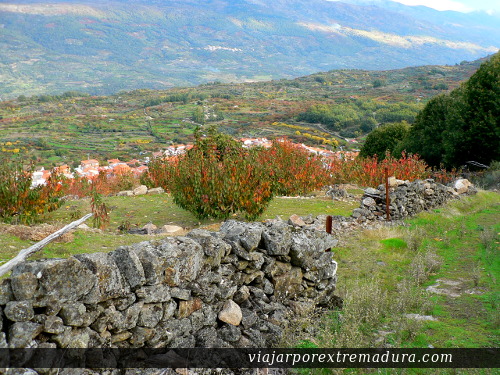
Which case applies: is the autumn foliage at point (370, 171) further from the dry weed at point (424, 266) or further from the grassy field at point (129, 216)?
the dry weed at point (424, 266)

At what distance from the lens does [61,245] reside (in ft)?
25.3

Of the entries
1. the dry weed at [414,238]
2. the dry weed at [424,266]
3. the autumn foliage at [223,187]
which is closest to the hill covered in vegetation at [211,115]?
the autumn foliage at [223,187]

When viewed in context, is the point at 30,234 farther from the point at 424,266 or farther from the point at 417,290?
the point at 424,266

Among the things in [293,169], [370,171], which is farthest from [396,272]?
[370,171]

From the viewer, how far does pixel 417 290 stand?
25.2ft

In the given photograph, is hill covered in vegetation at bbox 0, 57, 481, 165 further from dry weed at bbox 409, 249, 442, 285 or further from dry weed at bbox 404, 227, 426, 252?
dry weed at bbox 409, 249, 442, 285

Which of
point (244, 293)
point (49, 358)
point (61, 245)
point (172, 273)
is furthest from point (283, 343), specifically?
point (61, 245)

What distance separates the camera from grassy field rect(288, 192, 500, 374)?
19.2 feet

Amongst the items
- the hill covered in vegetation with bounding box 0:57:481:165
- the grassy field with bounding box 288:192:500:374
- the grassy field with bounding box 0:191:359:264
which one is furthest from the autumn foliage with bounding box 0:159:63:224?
the hill covered in vegetation with bounding box 0:57:481:165

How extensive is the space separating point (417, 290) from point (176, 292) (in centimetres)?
488

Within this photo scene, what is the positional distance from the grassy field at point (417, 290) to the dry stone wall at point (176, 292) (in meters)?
0.67

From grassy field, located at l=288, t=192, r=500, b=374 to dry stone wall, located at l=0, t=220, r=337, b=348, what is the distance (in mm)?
665

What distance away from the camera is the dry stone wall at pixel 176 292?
3777 mm

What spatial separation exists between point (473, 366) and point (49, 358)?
4858 mm
